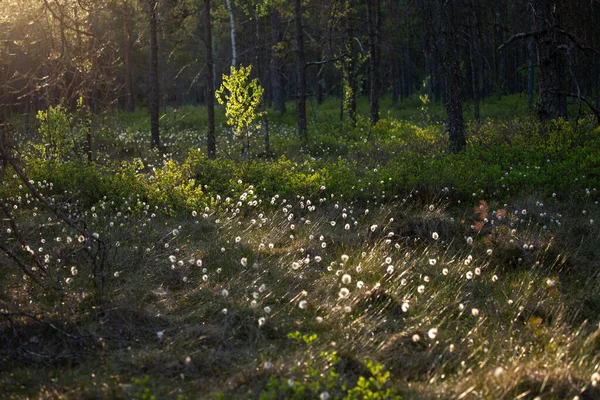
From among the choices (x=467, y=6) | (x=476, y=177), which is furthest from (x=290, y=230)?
(x=467, y=6)

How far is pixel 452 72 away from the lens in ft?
36.2

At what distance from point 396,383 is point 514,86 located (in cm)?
3817

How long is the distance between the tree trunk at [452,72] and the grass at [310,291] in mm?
2125

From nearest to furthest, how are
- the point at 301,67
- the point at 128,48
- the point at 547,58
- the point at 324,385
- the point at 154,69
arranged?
the point at 324,385 < the point at 547,58 < the point at 154,69 < the point at 301,67 < the point at 128,48

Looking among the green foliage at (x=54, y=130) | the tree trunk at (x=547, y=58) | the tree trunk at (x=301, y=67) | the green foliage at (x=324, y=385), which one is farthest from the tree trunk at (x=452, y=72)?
the green foliage at (x=324, y=385)

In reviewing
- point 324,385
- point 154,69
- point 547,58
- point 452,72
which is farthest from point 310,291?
point 154,69

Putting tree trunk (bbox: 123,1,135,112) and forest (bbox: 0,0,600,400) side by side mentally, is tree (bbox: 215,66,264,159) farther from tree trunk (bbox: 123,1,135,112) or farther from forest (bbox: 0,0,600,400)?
tree trunk (bbox: 123,1,135,112)

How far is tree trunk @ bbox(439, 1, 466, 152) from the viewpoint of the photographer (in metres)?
10.9

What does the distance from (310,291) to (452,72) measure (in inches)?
296

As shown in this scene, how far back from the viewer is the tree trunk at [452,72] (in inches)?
429

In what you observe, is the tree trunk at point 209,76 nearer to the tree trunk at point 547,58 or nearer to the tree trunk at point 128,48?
the tree trunk at point 128,48

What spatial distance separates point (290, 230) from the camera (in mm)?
7090

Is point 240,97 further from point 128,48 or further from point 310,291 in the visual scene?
point 128,48

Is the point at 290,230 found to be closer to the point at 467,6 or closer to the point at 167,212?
the point at 167,212
